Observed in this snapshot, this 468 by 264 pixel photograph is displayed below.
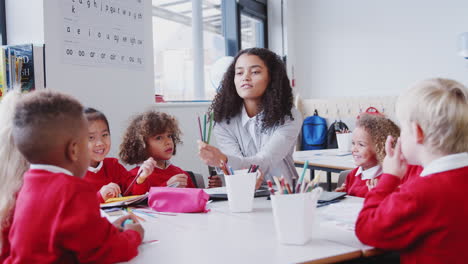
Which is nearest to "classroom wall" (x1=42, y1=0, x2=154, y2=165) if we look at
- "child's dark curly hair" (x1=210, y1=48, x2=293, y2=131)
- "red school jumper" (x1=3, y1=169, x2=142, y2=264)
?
"child's dark curly hair" (x1=210, y1=48, x2=293, y2=131)

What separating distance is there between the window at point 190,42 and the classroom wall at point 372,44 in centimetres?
124

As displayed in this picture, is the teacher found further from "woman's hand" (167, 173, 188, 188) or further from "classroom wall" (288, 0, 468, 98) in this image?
"classroom wall" (288, 0, 468, 98)

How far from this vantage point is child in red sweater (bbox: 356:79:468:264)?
0.97m

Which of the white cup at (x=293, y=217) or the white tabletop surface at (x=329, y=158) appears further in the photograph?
the white tabletop surface at (x=329, y=158)

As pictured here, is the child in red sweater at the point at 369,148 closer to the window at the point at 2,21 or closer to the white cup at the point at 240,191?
the white cup at the point at 240,191

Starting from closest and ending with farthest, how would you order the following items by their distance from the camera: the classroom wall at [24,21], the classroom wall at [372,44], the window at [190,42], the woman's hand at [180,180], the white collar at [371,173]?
1. the woman's hand at [180,180]
2. the white collar at [371,173]
3. the classroom wall at [24,21]
4. the window at [190,42]
5. the classroom wall at [372,44]

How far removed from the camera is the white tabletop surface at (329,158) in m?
2.65

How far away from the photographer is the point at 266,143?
2133mm

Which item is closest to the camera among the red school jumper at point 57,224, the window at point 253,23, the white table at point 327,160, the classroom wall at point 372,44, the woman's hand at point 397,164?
the red school jumper at point 57,224

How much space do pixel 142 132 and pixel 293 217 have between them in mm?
1365

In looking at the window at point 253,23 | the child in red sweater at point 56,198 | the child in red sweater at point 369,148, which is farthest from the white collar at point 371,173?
the window at point 253,23

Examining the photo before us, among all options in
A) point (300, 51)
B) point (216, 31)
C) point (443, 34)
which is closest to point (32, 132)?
point (216, 31)

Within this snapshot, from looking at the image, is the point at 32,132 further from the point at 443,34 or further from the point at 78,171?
the point at 443,34

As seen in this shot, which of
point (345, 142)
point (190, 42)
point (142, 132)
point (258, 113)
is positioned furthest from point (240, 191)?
point (190, 42)
